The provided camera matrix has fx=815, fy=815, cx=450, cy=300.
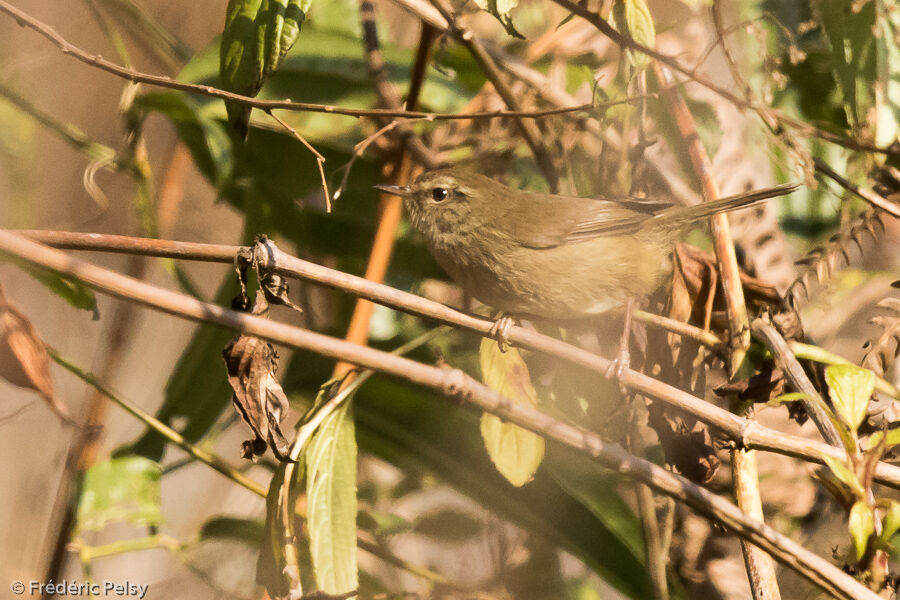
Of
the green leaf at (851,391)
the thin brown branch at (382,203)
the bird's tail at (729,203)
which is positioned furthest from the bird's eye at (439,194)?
the green leaf at (851,391)

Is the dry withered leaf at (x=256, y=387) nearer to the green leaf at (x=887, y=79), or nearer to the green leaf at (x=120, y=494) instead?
the green leaf at (x=120, y=494)

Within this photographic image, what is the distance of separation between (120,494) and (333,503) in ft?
1.76

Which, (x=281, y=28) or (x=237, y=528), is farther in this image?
(x=237, y=528)

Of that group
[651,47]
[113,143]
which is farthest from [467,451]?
[113,143]

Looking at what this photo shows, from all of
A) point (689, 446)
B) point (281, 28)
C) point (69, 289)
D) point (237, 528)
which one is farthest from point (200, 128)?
point (689, 446)

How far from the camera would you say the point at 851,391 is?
4.48ft

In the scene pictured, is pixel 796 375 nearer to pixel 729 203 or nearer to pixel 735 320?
pixel 735 320

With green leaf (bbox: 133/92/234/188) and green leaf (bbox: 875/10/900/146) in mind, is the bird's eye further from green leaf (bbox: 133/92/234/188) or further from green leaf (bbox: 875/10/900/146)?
green leaf (bbox: 875/10/900/146)

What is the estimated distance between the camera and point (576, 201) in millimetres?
2428

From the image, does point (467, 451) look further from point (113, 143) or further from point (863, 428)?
point (113, 143)

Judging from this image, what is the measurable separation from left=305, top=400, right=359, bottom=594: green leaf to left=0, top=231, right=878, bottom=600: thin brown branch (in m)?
0.32

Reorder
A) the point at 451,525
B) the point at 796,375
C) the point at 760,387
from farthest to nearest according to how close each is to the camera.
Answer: the point at 451,525 < the point at 760,387 < the point at 796,375

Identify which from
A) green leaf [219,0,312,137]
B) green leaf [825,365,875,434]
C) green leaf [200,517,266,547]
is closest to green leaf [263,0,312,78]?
green leaf [219,0,312,137]

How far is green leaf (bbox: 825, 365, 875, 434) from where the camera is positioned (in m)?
1.34
